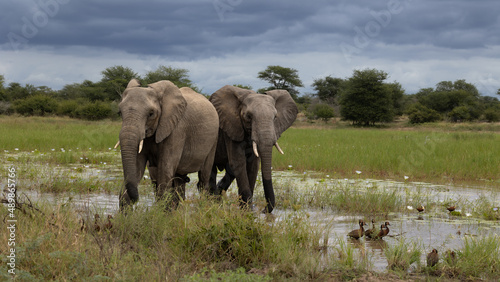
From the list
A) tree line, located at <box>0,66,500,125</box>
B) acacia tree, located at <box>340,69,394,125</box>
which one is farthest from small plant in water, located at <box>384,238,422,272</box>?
acacia tree, located at <box>340,69,394,125</box>

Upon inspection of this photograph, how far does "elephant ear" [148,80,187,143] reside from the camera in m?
6.84

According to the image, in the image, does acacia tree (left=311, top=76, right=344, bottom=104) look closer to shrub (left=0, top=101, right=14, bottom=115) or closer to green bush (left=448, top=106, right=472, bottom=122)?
green bush (left=448, top=106, right=472, bottom=122)

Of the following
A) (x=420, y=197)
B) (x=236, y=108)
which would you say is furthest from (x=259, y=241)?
(x=420, y=197)

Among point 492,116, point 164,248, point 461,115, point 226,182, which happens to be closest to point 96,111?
point 226,182

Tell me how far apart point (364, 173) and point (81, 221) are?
8770 millimetres

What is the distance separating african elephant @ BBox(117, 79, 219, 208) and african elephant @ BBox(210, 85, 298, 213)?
41cm

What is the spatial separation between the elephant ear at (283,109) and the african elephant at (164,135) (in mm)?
1325

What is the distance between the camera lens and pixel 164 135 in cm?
682

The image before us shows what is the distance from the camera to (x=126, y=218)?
18.5ft

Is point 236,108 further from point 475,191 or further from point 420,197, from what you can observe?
point 475,191

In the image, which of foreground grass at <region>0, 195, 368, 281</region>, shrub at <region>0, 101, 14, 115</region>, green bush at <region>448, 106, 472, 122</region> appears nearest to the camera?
foreground grass at <region>0, 195, 368, 281</region>

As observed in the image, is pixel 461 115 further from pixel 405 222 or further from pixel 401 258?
pixel 401 258

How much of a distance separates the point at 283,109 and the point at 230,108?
1027 mm

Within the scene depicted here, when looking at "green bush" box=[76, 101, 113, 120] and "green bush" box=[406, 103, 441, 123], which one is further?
"green bush" box=[406, 103, 441, 123]
